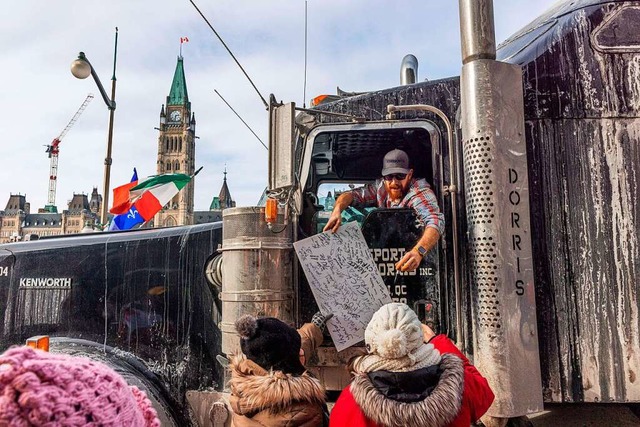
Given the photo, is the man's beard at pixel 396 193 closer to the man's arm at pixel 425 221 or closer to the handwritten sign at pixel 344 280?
the man's arm at pixel 425 221

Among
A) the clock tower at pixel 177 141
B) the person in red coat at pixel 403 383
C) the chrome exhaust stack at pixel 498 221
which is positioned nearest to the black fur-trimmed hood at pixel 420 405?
the person in red coat at pixel 403 383

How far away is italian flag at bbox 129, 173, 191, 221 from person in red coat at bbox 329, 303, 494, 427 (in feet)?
27.5

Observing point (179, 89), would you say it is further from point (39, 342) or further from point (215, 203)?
point (39, 342)

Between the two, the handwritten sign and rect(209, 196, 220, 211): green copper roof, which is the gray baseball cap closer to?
the handwritten sign

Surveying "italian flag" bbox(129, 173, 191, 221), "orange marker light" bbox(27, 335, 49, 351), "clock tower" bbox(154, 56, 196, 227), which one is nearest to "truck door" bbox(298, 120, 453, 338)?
"orange marker light" bbox(27, 335, 49, 351)

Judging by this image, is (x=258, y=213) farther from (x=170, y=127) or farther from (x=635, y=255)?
(x=170, y=127)

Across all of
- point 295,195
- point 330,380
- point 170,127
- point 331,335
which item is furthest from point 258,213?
point 170,127

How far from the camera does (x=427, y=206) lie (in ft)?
8.98

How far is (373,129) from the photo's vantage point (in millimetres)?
2963

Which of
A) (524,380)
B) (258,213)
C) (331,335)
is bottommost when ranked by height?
(524,380)

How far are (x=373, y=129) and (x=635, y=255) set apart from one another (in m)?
1.61

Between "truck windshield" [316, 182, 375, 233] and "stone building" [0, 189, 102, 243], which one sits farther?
"stone building" [0, 189, 102, 243]

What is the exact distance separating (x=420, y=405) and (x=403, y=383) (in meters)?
0.10

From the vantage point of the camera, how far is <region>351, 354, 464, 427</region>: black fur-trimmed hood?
1.72m
